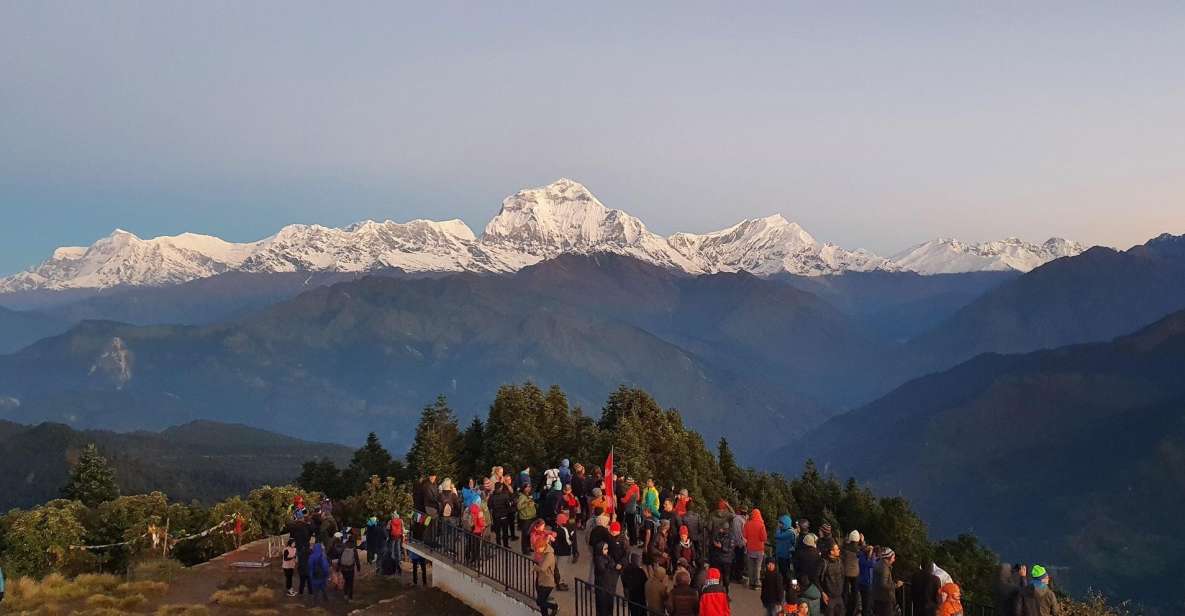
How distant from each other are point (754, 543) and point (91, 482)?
66.1 meters

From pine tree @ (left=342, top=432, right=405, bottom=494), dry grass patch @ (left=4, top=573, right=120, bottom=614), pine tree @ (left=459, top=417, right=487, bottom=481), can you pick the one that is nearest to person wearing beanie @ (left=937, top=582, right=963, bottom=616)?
dry grass patch @ (left=4, top=573, right=120, bottom=614)

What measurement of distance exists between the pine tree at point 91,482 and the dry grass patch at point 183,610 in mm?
51014

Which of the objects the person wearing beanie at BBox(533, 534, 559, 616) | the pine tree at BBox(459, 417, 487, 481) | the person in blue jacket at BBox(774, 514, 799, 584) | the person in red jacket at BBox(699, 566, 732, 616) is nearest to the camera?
the person in red jacket at BBox(699, 566, 732, 616)

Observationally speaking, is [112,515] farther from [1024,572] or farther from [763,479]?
[763,479]

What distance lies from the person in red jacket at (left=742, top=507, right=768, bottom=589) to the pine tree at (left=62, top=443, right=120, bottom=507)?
2391 inches

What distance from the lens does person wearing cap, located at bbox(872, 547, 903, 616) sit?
728 inches

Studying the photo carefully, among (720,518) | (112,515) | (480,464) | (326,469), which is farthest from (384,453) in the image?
(720,518)

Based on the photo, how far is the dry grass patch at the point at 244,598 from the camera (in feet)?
81.3

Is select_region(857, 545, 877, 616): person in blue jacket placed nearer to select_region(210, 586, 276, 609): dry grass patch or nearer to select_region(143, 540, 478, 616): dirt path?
select_region(143, 540, 478, 616): dirt path


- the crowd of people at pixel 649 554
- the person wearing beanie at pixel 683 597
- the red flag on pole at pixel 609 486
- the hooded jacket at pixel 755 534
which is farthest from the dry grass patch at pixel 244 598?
the person wearing beanie at pixel 683 597

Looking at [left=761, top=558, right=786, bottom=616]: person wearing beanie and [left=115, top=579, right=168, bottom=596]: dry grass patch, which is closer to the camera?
[left=761, top=558, right=786, bottom=616]: person wearing beanie

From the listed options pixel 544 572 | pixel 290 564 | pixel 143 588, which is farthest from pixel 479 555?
pixel 143 588

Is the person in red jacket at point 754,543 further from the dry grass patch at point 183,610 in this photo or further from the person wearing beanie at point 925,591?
the dry grass patch at point 183,610

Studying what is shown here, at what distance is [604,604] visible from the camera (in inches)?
738
